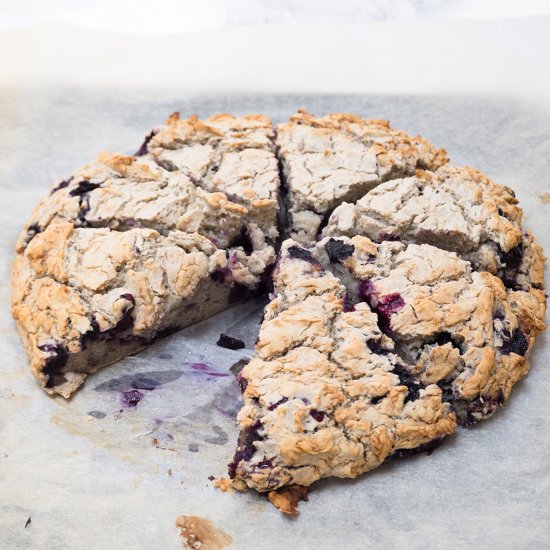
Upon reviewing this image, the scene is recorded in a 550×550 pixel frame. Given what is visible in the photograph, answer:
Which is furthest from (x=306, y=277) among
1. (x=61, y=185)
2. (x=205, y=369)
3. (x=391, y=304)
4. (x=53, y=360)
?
(x=61, y=185)

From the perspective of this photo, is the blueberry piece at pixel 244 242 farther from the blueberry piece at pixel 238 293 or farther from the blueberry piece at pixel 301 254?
the blueberry piece at pixel 301 254

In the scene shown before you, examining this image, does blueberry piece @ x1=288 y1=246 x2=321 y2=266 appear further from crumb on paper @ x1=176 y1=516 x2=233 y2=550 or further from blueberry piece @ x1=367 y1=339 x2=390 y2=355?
crumb on paper @ x1=176 y1=516 x2=233 y2=550

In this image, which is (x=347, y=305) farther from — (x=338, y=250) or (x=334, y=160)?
(x=334, y=160)

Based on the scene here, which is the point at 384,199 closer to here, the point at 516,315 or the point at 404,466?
the point at 516,315

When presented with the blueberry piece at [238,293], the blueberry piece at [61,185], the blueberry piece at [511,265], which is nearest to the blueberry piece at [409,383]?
the blueberry piece at [511,265]

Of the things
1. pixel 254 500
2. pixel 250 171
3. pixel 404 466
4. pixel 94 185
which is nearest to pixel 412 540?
pixel 404 466

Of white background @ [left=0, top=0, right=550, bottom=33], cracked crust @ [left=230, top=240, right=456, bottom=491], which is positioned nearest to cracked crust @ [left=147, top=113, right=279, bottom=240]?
cracked crust @ [left=230, top=240, right=456, bottom=491]
